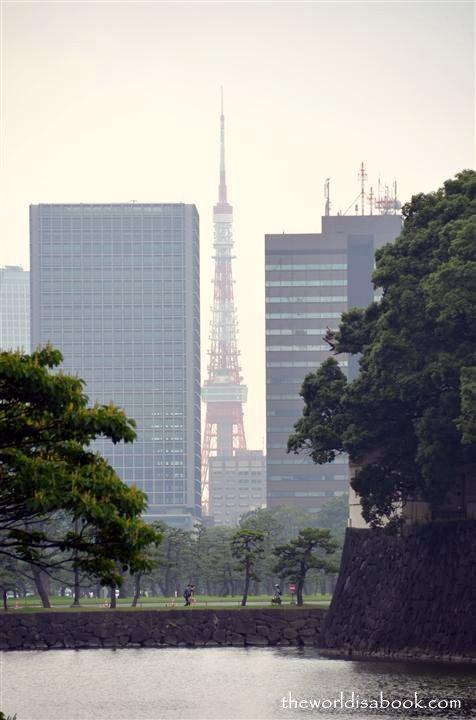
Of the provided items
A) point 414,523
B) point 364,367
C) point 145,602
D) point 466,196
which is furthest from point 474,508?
point 145,602

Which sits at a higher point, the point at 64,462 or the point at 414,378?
the point at 414,378

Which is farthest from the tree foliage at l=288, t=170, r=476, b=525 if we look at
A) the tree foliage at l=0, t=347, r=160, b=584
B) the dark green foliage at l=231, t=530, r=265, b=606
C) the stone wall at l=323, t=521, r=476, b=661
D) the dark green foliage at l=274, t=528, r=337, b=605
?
the tree foliage at l=0, t=347, r=160, b=584

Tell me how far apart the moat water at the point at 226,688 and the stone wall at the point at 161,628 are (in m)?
10.5

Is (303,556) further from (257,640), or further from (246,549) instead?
(257,640)

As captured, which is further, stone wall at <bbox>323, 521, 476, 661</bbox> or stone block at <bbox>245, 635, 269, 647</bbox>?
stone block at <bbox>245, 635, 269, 647</bbox>

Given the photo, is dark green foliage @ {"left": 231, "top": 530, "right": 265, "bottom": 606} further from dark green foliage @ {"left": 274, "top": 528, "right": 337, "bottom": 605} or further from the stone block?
the stone block

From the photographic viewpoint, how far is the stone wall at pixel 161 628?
10275 centimetres

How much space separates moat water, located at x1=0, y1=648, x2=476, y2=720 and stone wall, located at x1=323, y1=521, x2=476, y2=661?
2.43 m

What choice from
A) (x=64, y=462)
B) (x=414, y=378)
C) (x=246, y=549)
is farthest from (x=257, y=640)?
(x=64, y=462)

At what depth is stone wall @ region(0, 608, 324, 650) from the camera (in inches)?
4045

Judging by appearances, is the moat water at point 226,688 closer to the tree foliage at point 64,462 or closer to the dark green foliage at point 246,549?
the dark green foliage at point 246,549

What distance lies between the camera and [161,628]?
341 feet

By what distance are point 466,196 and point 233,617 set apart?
32.4 m

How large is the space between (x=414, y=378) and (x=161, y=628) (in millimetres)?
29896
